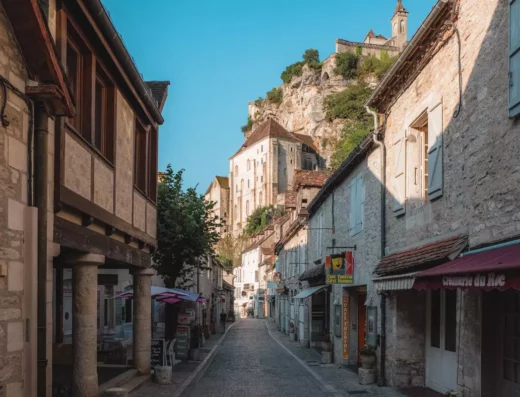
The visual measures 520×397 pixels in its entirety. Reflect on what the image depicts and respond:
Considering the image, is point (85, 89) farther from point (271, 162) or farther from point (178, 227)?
point (271, 162)

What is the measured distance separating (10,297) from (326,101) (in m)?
97.8

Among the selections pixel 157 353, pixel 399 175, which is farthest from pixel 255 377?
pixel 399 175

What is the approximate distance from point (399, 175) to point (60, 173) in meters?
7.76

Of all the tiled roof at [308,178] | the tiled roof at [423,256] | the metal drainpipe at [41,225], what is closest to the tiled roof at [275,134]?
the tiled roof at [308,178]

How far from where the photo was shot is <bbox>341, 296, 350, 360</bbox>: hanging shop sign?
1902 centimetres

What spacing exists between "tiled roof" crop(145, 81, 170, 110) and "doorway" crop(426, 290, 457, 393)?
7.93m

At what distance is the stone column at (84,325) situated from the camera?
32.4 ft

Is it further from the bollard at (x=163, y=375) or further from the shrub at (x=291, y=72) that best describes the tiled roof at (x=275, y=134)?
the bollard at (x=163, y=375)

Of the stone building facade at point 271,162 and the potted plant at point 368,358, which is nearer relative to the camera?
the potted plant at point 368,358

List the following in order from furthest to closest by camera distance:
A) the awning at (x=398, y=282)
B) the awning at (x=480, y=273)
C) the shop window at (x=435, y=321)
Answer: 1. the shop window at (x=435, y=321)
2. the awning at (x=398, y=282)
3. the awning at (x=480, y=273)

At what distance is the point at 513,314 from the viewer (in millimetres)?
8625

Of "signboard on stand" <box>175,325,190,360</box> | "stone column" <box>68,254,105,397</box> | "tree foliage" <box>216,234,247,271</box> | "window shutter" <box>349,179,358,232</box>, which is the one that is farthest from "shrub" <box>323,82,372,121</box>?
"stone column" <box>68,254,105,397</box>

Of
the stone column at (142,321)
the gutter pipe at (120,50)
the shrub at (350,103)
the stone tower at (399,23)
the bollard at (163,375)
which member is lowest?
the bollard at (163,375)

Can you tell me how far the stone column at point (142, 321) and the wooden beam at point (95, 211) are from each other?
5.66 ft
